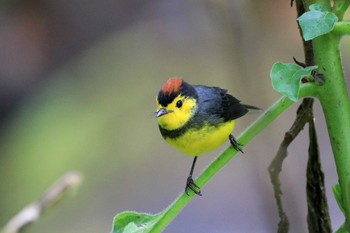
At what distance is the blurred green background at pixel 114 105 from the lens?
2873 mm

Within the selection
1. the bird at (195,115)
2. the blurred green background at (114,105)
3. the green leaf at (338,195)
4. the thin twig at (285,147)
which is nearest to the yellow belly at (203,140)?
the bird at (195,115)

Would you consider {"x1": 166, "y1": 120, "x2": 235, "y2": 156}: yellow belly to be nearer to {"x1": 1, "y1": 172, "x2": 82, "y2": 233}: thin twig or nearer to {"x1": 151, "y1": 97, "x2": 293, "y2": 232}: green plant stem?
{"x1": 1, "y1": 172, "x2": 82, "y2": 233}: thin twig

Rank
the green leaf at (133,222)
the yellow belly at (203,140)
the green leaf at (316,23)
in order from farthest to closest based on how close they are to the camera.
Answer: the yellow belly at (203,140) < the green leaf at (133,222) < the green leaf at (316,23)

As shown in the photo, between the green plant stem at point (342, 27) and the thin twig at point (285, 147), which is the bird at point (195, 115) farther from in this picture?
the green plant stem at point (342, 27)

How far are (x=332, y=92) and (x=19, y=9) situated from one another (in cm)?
313

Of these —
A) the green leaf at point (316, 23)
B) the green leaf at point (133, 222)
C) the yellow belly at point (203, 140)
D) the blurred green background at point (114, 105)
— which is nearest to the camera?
the green leaf at point (316, 23)

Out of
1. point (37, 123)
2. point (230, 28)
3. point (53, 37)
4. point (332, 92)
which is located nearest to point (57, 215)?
point (37, 123)

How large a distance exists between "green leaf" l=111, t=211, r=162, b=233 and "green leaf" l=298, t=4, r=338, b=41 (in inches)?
10.1

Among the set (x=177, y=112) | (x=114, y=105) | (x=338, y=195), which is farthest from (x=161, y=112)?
(x=114, y=105)

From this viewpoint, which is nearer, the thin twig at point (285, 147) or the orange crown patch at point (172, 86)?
the thin twig at point (285, 147)

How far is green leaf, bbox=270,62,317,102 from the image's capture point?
694 millimetres

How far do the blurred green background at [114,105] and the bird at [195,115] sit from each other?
1.28 meters

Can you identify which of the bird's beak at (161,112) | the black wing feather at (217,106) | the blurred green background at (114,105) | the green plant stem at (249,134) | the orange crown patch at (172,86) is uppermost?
the green plant stem at (249,134)

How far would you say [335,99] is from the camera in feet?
2.41
